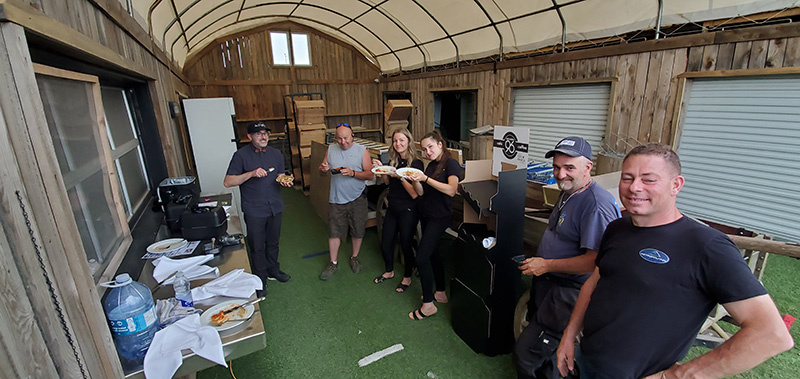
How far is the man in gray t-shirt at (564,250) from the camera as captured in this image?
6.03ft

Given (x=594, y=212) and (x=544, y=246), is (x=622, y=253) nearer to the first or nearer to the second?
(x=594, y=212)

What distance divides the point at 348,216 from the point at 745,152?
15.2ft

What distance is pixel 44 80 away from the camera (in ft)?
5.41

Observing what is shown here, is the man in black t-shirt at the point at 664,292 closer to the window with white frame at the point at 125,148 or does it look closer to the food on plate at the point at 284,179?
the food on plate at the point at 284,179

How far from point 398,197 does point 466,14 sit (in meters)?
4.87

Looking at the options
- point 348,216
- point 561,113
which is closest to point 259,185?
point 348,216

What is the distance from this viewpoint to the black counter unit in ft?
8.60

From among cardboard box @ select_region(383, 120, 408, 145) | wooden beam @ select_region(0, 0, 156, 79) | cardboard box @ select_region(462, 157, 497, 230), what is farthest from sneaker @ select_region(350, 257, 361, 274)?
cardboard box @ select_region(383, 120, 408, 145)

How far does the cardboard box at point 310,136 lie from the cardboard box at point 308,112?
0.75 ft

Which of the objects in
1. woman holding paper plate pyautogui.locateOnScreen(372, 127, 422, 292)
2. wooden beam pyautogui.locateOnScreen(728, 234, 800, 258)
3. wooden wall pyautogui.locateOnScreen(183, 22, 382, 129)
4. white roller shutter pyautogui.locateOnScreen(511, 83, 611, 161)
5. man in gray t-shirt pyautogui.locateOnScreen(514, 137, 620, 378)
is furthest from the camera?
wooden wall pyautogui.locateOnScreen(183, 22, 382, 129)

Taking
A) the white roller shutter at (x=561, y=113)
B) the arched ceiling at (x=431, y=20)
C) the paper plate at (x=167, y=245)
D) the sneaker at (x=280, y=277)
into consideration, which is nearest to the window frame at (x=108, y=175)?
the paper plate at (x=167, y=245)

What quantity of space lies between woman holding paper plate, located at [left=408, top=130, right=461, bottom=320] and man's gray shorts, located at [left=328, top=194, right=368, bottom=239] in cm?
97

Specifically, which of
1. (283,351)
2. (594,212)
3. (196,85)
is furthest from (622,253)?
(196,85)

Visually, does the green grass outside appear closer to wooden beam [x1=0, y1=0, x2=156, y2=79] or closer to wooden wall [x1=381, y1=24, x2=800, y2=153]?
wooden wall [x1=381, y1=24, x2=800, y2=153]
